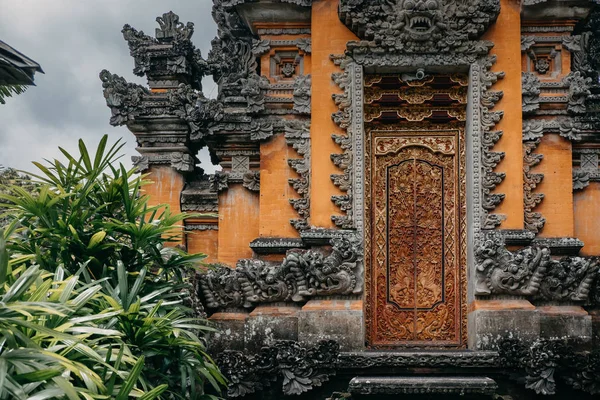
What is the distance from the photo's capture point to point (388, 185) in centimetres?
1197

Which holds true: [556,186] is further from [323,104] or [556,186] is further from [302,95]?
[302,95]

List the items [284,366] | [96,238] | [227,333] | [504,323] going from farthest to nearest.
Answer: [227,333] → [504,323] → [284,366] → [96,238]

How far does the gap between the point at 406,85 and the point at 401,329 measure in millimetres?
3065

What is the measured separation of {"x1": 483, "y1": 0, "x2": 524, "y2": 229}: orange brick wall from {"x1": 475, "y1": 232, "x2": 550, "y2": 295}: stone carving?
1.35 ft

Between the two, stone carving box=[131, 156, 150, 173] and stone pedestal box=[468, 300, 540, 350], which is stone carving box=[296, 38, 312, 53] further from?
stone pedestal box=[468, 300, 540, 350]

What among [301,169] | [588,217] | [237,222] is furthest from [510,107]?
[237,222]

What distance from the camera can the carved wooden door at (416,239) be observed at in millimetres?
11680

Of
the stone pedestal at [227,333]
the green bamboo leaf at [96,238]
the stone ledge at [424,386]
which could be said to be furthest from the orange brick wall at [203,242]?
the stone ledge at [424,386]

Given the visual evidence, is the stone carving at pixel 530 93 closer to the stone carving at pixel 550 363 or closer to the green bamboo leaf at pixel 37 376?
the stone carving at pixel 550 363

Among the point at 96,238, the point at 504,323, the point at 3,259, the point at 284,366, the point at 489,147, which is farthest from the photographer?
the point at 489,147

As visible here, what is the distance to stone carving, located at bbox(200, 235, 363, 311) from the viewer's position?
36.6 feet

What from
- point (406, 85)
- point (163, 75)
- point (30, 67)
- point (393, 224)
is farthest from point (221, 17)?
point (30, 67)

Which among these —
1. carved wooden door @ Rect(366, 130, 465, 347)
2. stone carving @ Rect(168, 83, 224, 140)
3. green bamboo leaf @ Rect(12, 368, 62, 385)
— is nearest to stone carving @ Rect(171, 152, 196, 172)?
stone carving @ Rect(168, 83, 224, 140)

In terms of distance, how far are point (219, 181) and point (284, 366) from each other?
2.67m
